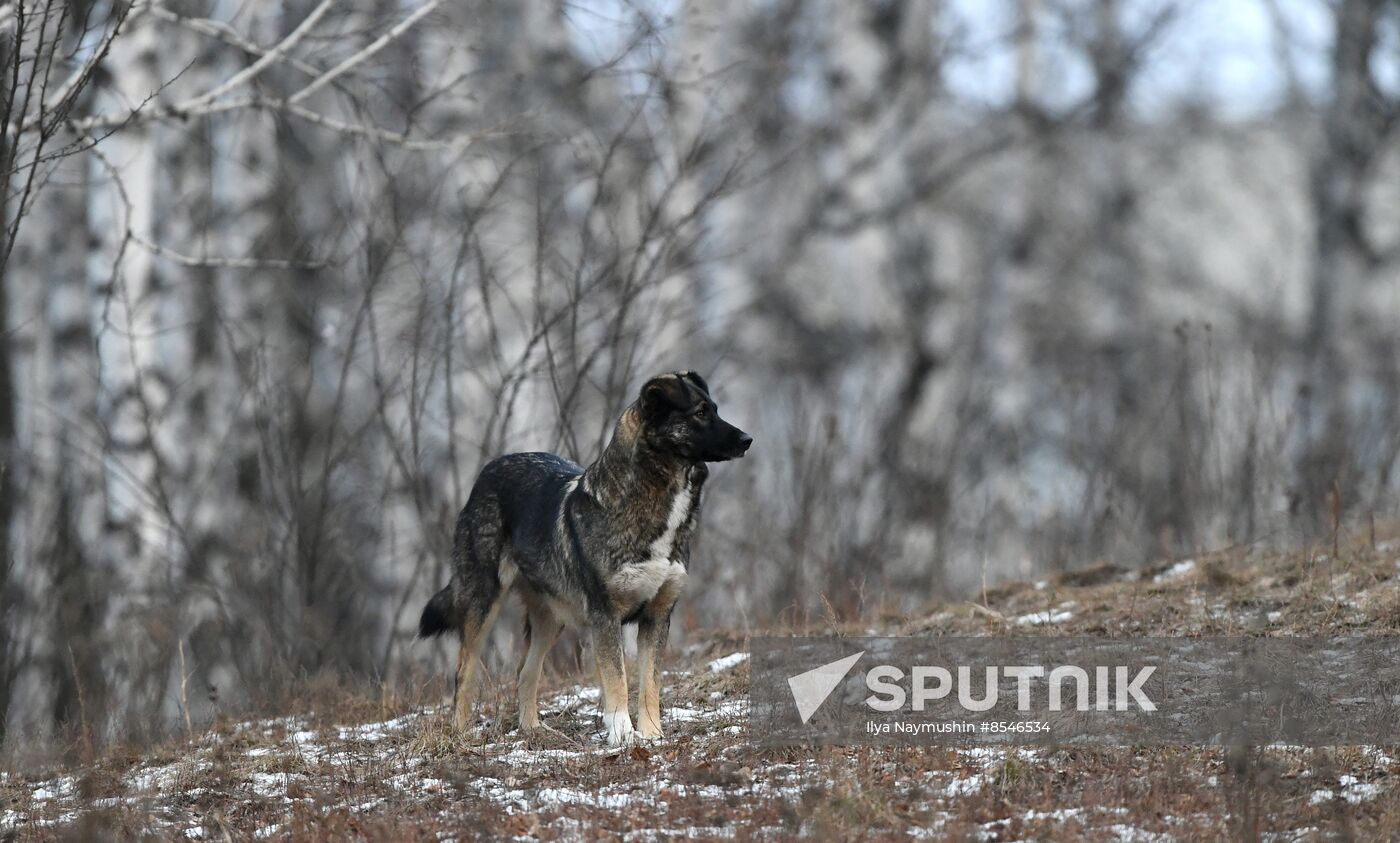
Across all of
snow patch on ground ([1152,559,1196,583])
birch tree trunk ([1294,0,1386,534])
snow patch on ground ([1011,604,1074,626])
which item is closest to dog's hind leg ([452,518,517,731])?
snow patch on ground ([1011,604,1074,626])

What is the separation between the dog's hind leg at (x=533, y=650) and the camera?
7.60 m

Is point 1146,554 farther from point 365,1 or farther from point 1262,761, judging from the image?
point 365,1

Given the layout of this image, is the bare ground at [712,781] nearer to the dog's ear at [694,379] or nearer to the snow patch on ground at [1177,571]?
the snow patch on ground at [1177,571]

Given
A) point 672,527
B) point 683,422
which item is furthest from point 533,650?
point 683,422

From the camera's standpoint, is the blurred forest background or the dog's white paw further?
the blurred forest background

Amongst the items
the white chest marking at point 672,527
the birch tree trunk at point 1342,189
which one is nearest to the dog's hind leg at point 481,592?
the white chest marking at point 672,527

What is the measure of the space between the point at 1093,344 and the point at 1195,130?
4479mm

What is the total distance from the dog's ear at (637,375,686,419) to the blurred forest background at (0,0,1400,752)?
4.90 ft

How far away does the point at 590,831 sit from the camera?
5500 mm

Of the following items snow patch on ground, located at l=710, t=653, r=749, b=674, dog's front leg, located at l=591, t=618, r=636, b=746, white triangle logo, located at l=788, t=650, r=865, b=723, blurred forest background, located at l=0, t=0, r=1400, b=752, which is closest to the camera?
dog's front leg, located at l=591, t=618, r=636, b=746

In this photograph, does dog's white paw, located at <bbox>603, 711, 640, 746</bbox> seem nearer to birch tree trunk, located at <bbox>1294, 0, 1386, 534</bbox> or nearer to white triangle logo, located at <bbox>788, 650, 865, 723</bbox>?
white triangle logo, located at <bbox>788, 650, 865, 723</bbox>

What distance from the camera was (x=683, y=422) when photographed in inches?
272

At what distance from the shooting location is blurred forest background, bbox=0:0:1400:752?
419 inches

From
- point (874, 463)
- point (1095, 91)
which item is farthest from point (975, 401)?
point (1095, 91)
